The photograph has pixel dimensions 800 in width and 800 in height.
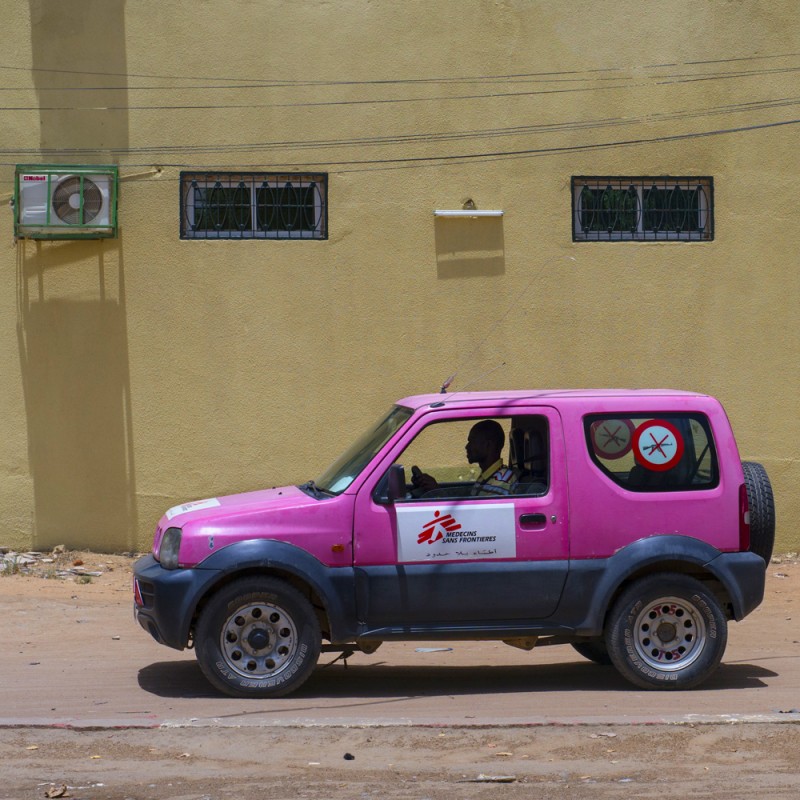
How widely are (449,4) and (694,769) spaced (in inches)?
360

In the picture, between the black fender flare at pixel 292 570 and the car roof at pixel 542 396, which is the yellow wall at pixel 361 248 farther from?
the black fender flare at pixel 292 570

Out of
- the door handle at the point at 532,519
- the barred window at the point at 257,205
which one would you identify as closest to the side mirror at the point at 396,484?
the door handle at the point at 532,519

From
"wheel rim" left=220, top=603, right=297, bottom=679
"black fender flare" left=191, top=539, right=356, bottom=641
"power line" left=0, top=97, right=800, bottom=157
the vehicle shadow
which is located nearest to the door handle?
"black fender flare" left=191, top=539, right=356, bottom=641

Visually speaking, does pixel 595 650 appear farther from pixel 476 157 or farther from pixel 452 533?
pixel 476 157

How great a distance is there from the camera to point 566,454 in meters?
7.31

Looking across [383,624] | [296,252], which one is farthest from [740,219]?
[383,624]

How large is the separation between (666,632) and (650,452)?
1.08 metres

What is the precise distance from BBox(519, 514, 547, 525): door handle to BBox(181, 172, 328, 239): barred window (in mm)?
6233

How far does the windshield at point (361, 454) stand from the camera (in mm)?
7425

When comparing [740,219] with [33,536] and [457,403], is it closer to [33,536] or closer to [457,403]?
[457,403]

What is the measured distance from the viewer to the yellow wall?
1265cm

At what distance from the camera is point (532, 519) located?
724cm

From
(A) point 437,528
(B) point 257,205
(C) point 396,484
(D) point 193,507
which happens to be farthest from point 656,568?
(B) point 257,205

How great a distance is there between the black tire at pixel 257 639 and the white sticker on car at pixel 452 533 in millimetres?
→ 694
